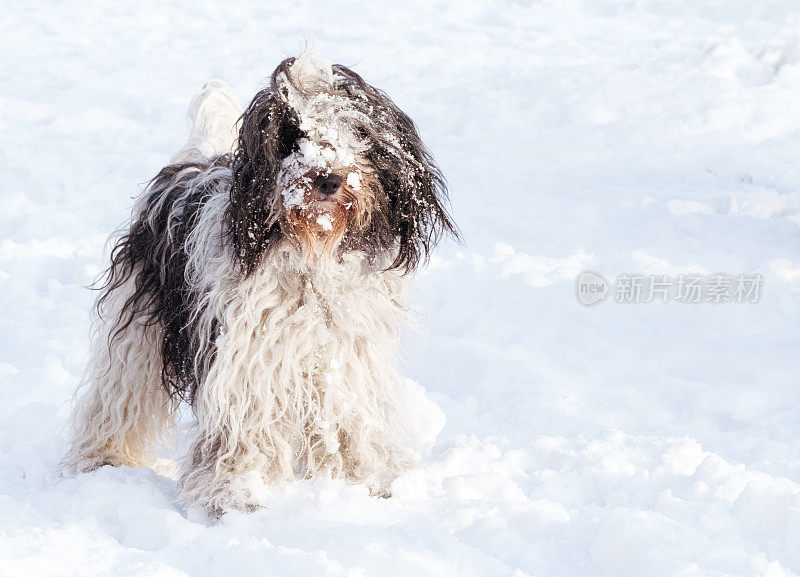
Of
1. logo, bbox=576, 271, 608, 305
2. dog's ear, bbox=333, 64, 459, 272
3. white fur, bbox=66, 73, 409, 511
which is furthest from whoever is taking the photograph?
logo, bbox=576, 271, 608, 305

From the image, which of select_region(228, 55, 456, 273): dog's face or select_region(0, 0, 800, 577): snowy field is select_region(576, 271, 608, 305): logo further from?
select_region(228, 55, 456, 273): dog's face

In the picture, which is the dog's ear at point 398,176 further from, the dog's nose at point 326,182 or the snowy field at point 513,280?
the snowy field at point 513,280

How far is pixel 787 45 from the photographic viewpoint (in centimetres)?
848

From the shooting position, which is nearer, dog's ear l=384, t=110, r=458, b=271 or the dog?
the dog

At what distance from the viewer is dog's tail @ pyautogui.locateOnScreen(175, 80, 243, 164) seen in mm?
3445

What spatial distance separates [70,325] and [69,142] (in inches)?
126

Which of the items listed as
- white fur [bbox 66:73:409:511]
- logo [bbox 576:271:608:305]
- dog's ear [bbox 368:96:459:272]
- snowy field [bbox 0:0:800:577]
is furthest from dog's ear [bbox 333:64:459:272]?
logo [bbox 576:271:608:305]

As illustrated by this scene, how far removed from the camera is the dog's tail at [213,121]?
11.3 ft

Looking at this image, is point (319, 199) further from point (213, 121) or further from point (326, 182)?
point (213, 121)

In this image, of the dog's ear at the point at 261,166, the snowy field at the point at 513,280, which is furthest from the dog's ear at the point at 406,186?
the snowy field at the point at 513,280

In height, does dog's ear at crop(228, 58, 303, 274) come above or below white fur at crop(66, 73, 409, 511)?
above

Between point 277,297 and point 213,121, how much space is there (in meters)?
1.13

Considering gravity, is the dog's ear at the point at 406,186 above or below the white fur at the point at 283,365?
above

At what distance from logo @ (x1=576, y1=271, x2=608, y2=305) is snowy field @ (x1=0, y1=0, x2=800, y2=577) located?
8cm
